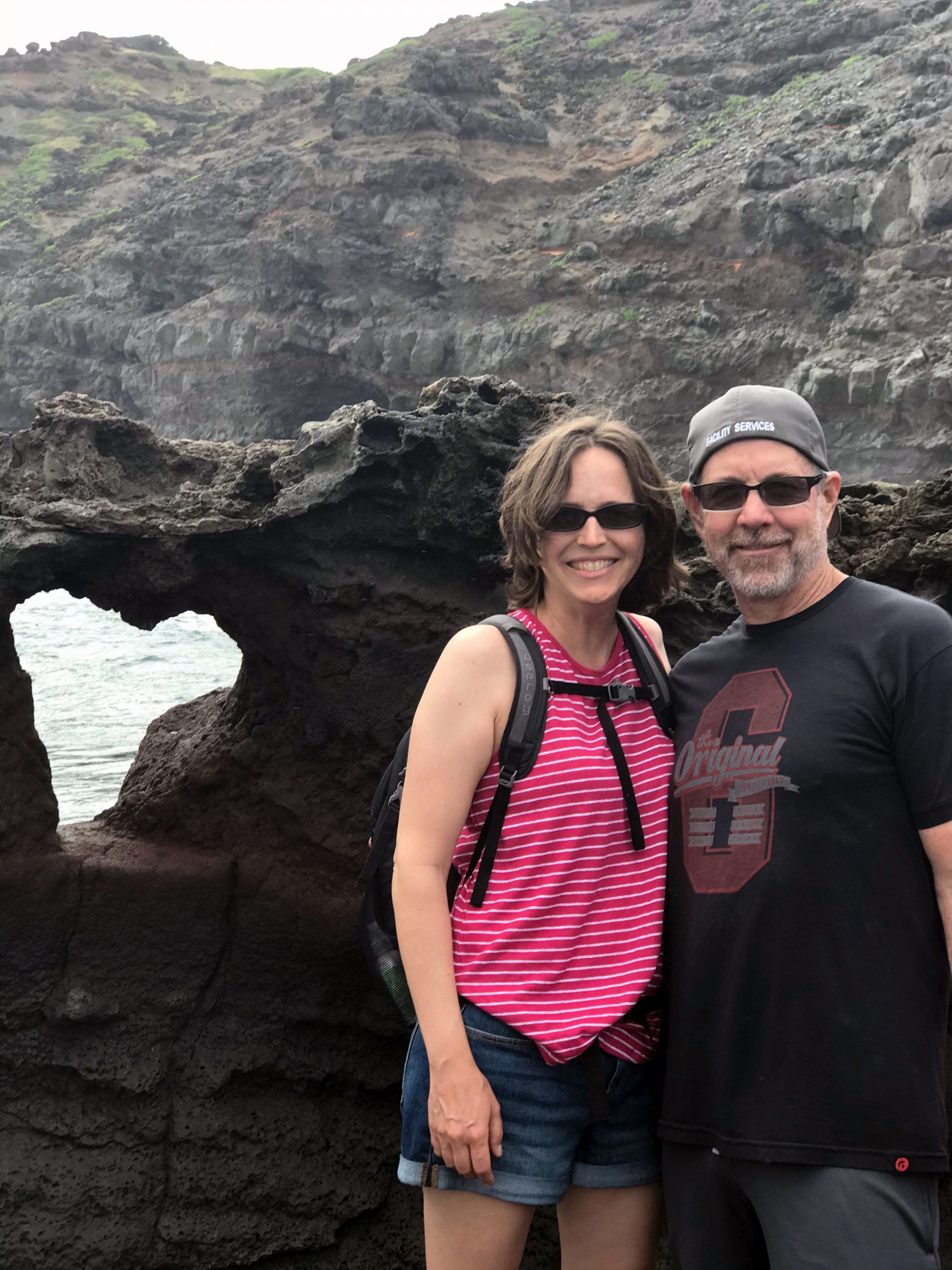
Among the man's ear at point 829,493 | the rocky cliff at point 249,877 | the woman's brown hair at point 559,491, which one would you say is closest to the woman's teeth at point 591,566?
the woman's brown hair at point 559,491

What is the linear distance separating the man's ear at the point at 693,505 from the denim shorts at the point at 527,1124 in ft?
3.35

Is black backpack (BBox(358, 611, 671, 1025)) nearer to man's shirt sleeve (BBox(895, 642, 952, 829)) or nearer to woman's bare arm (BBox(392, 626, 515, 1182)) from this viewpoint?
woman's bare arm (BBox(392, 626, 515, 1182))

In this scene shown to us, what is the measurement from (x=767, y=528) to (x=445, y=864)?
0.86 m

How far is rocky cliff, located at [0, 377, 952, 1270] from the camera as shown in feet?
11.6

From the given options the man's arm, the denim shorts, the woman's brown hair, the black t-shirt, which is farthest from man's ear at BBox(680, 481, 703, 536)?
the denim shorts

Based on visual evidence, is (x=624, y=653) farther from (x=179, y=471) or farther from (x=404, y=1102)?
(x=179, y=471)

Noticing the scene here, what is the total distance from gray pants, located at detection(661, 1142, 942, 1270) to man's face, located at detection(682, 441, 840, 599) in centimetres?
100

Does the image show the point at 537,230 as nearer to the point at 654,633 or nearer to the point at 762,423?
the point at 654,633

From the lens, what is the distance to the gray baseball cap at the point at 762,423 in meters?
1.98

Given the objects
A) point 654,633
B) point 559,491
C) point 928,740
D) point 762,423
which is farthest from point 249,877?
point 928,740

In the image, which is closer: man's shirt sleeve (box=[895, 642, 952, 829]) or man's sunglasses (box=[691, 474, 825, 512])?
man's shirt sleeve (box=[895, 642, 952, 829])

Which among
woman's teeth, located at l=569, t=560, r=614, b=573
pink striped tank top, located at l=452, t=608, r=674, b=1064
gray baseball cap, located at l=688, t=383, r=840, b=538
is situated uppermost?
gray baseball cap, located at l=688, t=383, r=840, b=538

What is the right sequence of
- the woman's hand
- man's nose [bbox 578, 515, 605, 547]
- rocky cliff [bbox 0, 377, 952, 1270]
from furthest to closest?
rocky cliff [bbox 0, 377, 952, 1270] < man's nose [bbox 578, 515, 605, 547] < the woman's hand

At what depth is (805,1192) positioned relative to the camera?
5.65ft
